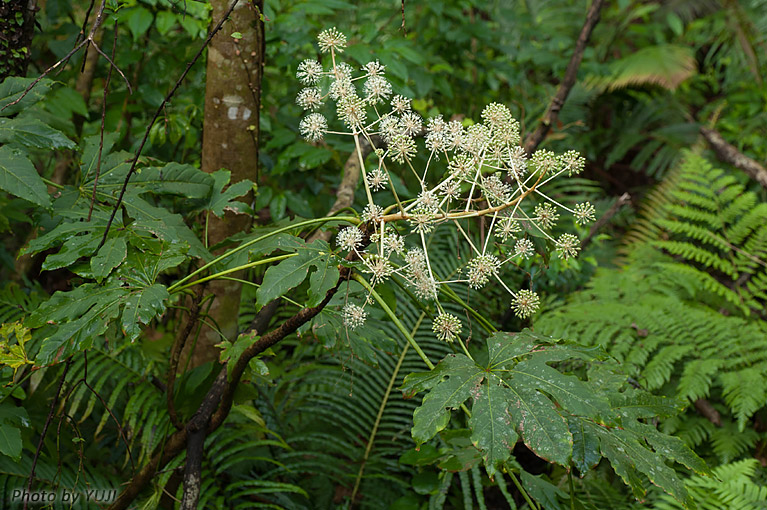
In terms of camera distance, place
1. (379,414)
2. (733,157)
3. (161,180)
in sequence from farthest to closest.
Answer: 1. (733,157)
2. (379,414)
3. (161,180)

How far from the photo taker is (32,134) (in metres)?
1.22

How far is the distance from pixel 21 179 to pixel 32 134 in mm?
153

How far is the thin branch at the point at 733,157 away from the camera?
3545 mm

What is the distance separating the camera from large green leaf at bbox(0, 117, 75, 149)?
120 centimetres

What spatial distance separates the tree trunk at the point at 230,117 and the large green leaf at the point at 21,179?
1.79ft

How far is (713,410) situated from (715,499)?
0.83 m

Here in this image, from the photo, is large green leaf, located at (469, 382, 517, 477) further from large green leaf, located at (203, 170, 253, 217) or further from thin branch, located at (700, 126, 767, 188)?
thin branch, located at (700, 126, 767, 188)

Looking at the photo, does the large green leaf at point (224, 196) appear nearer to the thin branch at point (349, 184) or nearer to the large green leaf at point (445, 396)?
the thin branch at point (349, 184)

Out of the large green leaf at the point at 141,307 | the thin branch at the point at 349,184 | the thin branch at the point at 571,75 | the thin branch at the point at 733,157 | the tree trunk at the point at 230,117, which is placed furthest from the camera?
the thin branch at the point at 733,157

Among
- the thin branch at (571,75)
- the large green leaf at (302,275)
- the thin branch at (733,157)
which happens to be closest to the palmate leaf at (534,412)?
the large green leaf at (302,275)

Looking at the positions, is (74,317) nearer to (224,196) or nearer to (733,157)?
(224,196)

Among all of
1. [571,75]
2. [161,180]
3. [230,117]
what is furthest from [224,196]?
[571,75]

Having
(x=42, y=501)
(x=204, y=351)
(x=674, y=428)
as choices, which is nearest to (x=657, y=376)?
(x=674, y=428)

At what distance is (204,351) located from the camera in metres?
1.68
